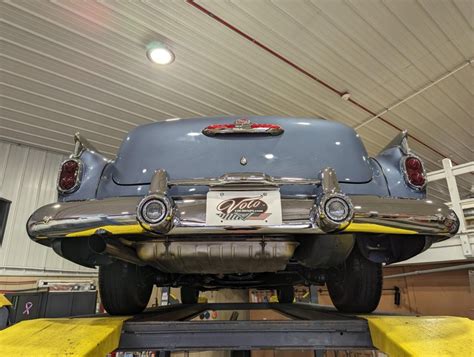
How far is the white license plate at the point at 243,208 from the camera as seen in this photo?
45.1 inches

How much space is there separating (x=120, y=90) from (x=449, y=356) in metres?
4.44

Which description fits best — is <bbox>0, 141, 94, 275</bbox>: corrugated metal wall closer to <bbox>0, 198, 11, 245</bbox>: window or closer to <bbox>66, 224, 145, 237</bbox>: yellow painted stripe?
<bbox>0, 198, 11, 245</bbox>: window

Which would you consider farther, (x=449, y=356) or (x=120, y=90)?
(x=120, y=90)

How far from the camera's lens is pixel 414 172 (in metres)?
1.43

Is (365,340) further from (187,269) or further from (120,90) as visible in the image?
(120,90)

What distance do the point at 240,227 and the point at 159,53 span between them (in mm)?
3103

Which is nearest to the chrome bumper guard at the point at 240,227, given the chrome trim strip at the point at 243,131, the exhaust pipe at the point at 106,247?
the exhaust pipe at the point at 106,247

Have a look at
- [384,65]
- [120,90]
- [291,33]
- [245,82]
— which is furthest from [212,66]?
[384,65]

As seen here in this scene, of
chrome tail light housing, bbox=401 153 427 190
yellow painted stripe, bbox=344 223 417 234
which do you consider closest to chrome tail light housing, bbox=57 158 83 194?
yellow painted stripe, bbox=344 223 417 234

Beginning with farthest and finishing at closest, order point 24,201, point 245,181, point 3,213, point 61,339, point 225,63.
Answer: point 24,201
point 3,213
point 225,63
point 245,181
point 61,339

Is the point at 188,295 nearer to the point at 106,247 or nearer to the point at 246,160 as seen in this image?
the point at 106,247

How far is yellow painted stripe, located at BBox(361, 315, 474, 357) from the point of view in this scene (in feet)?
3.14

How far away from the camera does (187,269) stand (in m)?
1.42

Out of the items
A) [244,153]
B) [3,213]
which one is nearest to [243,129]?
[244,153]
